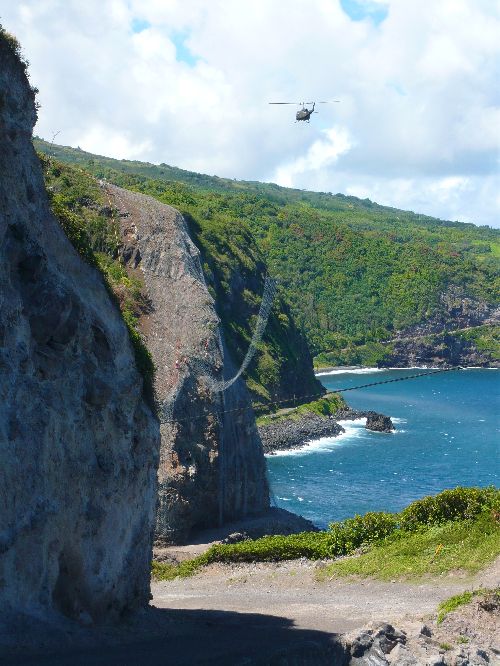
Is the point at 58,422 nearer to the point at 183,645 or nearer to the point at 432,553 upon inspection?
the point at 183,645

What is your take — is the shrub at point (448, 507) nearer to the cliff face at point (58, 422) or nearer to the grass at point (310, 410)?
the cliff face at point (58, 422)

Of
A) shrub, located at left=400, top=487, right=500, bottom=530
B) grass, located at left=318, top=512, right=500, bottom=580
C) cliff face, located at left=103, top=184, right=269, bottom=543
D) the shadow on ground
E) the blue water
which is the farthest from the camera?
the blue water

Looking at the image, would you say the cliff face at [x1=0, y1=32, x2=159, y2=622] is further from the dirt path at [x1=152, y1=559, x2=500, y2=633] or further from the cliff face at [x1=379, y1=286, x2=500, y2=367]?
the cliff face at [x1=379, y1=286, x2=500, y2=367]

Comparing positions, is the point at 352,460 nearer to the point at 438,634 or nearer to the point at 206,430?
the point at 206,430

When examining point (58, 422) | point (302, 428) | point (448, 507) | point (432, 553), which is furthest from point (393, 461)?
point (58, 422)

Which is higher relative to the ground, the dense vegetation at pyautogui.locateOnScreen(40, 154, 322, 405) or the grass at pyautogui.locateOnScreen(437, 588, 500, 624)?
the dense vegetation at pyautogui.locateOnScreen(40, 154, 322, 405)

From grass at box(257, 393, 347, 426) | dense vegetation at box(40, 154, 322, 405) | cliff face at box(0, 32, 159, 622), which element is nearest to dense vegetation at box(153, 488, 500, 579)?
cliff face at box(0, 32, 159, 622)

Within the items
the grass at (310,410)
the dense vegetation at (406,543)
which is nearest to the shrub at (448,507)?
the dense vegetation at (406,543)

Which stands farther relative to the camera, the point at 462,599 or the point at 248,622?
the point at 462,599
